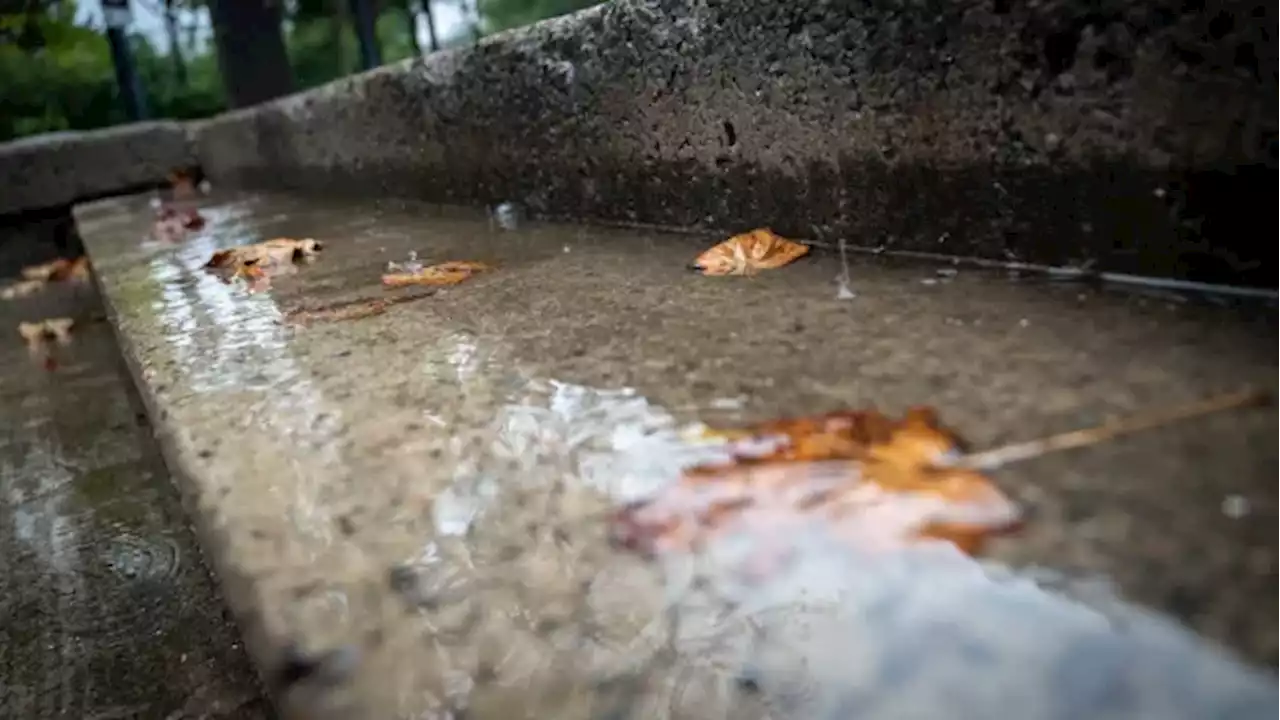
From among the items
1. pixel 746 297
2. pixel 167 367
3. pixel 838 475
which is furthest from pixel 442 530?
pixel 167 367

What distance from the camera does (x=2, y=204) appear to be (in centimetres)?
572

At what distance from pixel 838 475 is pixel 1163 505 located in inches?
8.3

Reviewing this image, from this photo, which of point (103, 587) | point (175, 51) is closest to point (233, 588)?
point (103, 587)

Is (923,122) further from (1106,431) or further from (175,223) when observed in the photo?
(175,223)

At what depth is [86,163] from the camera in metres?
5.99

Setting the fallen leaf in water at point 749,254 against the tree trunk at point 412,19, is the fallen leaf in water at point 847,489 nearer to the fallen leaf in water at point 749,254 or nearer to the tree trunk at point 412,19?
the fallen leaf in water at point 749,254

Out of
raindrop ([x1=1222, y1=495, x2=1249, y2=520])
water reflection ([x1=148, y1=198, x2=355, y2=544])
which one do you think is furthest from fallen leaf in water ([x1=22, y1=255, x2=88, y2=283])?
raindrop ([x1=1222, y1=495, x2=1249, y2=520])

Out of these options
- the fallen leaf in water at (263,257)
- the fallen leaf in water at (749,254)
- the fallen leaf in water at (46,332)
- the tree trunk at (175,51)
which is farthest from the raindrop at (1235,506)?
the tree trunk at (175,51)

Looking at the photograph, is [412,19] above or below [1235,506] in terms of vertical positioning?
above

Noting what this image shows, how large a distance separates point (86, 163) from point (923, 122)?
6.00 m

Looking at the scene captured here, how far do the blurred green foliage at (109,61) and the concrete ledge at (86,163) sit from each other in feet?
4.56

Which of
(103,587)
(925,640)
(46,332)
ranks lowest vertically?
(103,587)

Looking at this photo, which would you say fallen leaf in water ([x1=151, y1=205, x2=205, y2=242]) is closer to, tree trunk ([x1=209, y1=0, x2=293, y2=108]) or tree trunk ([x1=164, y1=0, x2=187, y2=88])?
tree trunk ([x1=209, y1=0, x2=293, y2=108])

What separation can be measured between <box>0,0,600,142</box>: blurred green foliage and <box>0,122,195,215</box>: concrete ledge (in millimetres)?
1389
